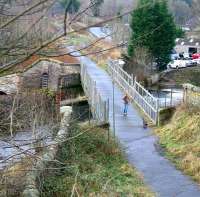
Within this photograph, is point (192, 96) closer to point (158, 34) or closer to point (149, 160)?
point (149, 160)

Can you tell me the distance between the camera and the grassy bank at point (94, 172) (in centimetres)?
1230

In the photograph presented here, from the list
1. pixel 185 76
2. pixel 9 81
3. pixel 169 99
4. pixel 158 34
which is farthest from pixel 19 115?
pixel 185 76

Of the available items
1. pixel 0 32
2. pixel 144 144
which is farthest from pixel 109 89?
pixel 0 32

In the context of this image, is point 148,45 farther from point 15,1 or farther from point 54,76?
point 15,1

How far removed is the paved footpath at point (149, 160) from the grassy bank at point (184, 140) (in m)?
0.32

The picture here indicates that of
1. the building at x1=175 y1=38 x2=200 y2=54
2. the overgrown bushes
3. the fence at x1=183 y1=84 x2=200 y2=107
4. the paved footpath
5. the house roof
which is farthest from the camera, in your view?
the building at x1=175 y1=38 x2=200 y2=54

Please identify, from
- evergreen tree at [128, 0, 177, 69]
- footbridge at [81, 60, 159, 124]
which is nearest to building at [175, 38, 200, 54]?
evergreen tree at [128, 0, 177, 69]

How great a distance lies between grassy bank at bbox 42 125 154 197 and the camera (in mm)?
12305

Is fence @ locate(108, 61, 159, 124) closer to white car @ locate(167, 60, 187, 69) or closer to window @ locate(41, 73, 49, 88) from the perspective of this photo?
window @ locate(41, 73, 49, 88)

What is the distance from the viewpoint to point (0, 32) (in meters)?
4.56

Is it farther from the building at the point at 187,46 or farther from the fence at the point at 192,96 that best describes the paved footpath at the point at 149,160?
the building at the point at 187,46

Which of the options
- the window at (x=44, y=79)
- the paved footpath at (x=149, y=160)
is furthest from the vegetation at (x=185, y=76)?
the paved footpath at (x=149, y=160)

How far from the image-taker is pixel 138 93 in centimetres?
2773

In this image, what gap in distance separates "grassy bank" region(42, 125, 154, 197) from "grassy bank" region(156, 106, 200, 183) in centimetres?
169
